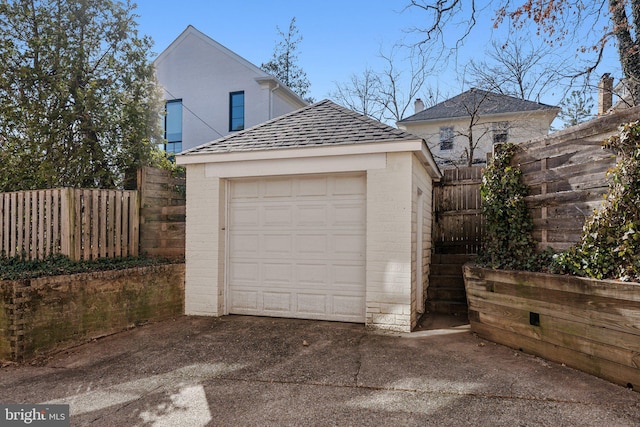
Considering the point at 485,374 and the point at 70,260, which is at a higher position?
the point at 70,260

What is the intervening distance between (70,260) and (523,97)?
1721cm

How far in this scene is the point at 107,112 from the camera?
7.45m

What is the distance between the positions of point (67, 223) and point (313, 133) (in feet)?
13.2

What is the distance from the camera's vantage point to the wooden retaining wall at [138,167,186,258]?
6941 millimetres

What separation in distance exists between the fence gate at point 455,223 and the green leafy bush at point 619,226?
3411 millimetres

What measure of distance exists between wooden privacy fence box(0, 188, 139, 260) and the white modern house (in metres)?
6.62

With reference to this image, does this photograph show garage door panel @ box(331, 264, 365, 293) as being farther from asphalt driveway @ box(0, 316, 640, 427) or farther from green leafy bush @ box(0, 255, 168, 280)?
green leafy bush @ box(0, 255, 168, 280)

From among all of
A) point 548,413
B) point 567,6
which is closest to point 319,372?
point 548,413

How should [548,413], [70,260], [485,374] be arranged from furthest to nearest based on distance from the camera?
[70,260] < [485,374] < [548,413]

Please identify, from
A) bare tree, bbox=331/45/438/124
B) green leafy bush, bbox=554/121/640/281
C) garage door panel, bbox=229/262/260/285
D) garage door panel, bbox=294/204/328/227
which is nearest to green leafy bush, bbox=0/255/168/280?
garage door panel, bbox=229/262/260/285

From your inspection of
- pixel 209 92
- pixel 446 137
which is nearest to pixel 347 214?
pixel 209 92

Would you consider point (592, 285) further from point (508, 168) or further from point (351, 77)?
point (351, 77)

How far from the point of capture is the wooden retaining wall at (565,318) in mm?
3447

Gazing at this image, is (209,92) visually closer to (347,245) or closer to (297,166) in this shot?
(297,166)
